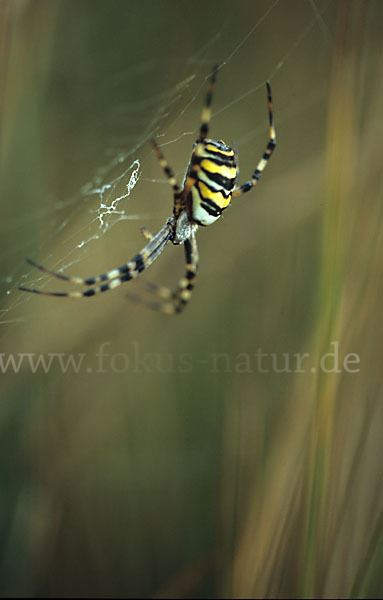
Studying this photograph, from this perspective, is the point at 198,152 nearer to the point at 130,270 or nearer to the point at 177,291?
the point at 130,270

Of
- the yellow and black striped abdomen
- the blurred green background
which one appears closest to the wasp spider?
the yellow and black striped abdomen

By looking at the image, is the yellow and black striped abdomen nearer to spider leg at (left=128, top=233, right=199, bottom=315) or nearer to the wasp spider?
the wasp spider

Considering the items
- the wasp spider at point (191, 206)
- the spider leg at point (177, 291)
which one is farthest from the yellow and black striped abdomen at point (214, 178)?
the spider leg at point (177, 291)

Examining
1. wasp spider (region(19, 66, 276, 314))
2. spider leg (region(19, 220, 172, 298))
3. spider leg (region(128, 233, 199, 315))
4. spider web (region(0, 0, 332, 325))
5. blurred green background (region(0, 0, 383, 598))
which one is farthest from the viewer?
spider leg (region(128, 233, 199, 315))

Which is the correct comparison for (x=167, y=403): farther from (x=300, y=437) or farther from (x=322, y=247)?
(x=322, y=247)

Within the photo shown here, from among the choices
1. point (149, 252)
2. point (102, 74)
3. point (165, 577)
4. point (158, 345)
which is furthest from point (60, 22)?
point (165, 577)

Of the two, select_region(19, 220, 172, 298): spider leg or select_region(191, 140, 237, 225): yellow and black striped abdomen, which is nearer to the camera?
select_region(191, 140, 237, 225): yellow and black striped abdomen
